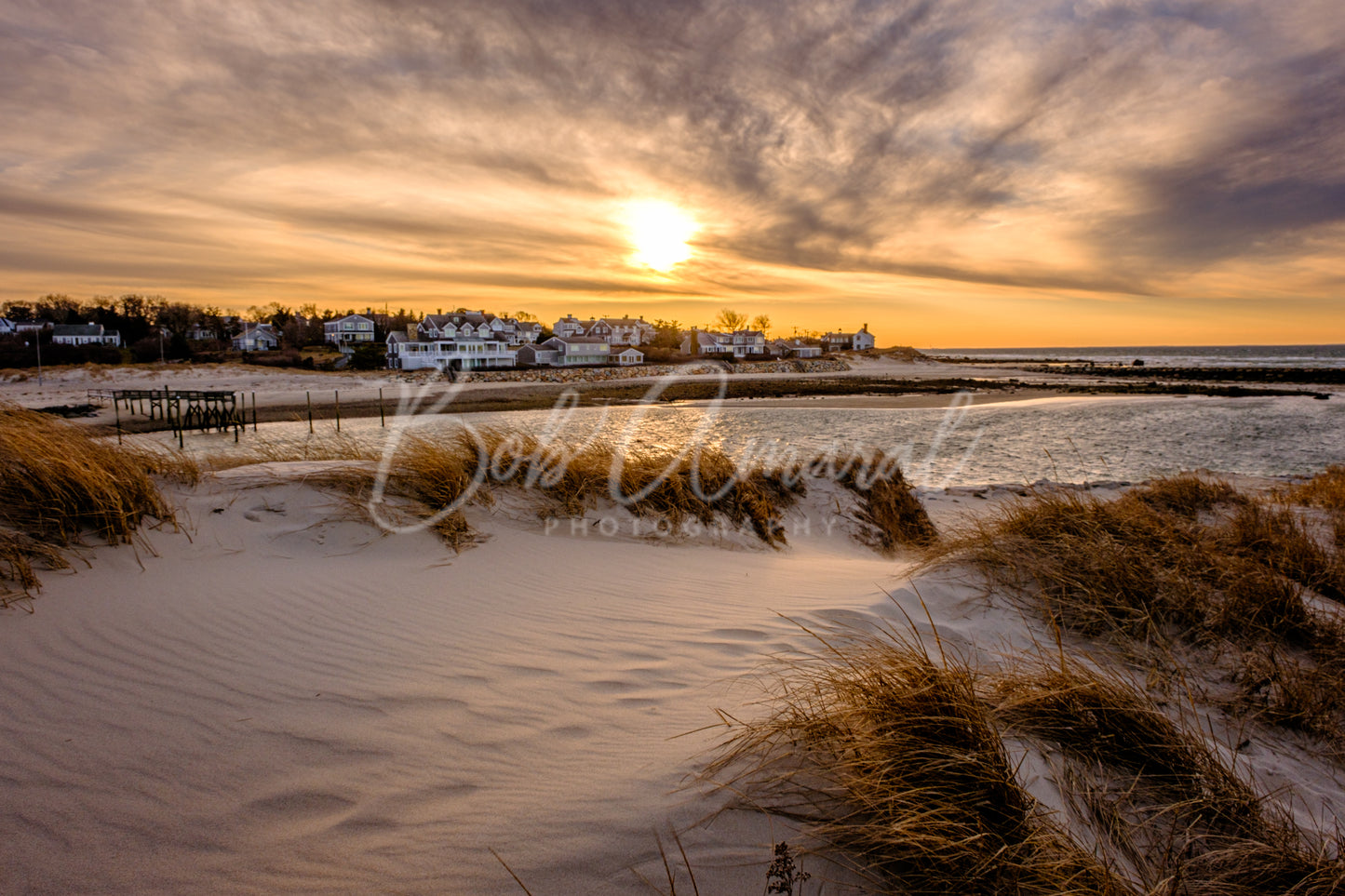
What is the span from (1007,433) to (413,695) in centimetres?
2527

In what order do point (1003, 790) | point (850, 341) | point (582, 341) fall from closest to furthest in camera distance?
point (1003, 790), point (582, 341), point (850, 341)

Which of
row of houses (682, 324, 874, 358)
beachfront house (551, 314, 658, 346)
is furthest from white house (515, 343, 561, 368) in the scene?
row of houses (682, 324, 874, 358)

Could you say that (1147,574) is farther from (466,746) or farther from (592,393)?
(592,393)

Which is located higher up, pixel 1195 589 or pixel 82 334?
pixel 82 334

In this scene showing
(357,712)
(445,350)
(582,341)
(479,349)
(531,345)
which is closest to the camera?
(357,712)

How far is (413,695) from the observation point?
327 centimetres

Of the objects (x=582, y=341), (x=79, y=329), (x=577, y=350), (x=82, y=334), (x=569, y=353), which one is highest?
(x=582, y=341)

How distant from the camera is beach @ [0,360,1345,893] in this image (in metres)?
2.12

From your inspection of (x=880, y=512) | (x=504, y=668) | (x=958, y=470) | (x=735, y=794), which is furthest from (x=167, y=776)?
(x=958, y=470)

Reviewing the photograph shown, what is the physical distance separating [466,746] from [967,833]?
2.23 meters

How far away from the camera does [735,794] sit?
2.33 metres

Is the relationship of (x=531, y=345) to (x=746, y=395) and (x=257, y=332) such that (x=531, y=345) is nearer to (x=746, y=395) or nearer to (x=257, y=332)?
(x=257, y=332)

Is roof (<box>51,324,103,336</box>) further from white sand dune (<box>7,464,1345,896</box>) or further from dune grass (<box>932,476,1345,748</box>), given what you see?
dune grass (<box>932,476,1345,748</box>)

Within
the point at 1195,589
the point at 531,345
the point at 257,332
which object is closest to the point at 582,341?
the point at 531,345
